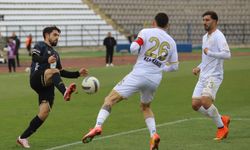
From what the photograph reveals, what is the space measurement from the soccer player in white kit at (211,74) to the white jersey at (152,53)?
1.60 m

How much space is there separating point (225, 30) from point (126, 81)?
5265 centimetres

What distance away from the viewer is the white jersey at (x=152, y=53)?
11.3 m

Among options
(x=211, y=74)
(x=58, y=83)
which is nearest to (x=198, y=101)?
(x=211, y=74)

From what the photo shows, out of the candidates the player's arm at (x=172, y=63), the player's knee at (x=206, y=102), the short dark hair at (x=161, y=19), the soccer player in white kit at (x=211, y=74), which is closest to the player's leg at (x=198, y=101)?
the soccer player in white kit at (x=211, y=74)

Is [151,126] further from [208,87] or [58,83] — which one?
[208,87]

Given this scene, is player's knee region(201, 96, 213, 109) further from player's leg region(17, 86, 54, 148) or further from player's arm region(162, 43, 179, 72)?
player's leg region(17, 86, 54, 148)

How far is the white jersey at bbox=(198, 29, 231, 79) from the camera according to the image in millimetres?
12719

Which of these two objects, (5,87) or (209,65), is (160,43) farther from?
(5,87)

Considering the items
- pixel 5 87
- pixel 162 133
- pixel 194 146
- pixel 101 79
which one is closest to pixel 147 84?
pixel 194 146

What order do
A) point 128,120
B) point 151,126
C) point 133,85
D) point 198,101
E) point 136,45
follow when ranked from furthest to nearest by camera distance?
point 128,120
point 198,101
point 151,126
point 133,85
point 136,45

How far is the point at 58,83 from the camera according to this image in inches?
464

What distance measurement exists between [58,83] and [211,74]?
9.57ft

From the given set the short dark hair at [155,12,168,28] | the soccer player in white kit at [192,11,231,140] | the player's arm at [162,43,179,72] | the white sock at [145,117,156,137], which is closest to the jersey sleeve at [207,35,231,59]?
the soccer player in white kit at [192,11,231,140]

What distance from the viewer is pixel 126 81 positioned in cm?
1134
